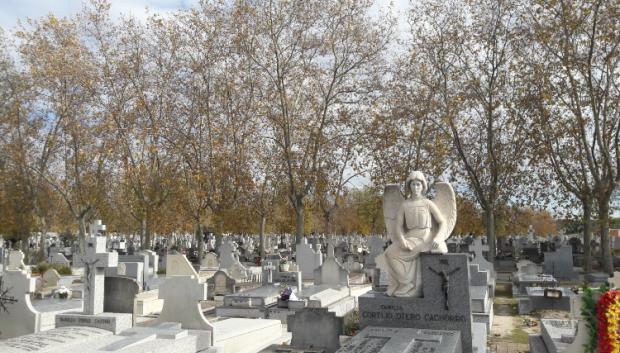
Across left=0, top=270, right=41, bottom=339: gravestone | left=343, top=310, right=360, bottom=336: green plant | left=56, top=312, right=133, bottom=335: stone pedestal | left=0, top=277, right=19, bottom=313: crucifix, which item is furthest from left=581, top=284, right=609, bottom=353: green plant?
left=0, top=277, right=19, bottom=313: crucifix

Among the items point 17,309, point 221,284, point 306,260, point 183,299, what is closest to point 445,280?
point 183,299

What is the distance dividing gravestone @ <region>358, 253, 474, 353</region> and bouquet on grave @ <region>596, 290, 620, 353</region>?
2.37 m

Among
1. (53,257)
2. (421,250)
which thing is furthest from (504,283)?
(53,257)

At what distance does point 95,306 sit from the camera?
8453 millimetres

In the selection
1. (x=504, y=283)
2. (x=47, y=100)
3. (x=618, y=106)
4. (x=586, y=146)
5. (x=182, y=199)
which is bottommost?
(x=504, y=283)

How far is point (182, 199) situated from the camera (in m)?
24.8

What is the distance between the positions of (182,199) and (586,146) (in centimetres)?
1710

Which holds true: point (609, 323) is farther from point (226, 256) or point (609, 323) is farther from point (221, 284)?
point (226, 256)

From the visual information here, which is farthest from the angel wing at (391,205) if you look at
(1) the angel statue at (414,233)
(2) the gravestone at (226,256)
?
(2) the gravestone at (226,256)

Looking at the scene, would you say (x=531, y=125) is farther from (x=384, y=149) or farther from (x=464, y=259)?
(x=464, y=259)

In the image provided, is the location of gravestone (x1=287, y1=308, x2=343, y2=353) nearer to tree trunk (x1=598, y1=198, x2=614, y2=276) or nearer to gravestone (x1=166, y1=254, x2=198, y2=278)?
gravestone (x1=166, y1=254, x2=198, y2=278)

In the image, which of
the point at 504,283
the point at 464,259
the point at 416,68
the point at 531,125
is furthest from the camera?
the point at 416,68

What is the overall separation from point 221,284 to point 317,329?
8.23 meters

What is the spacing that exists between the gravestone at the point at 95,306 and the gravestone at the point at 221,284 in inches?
Result: 236
